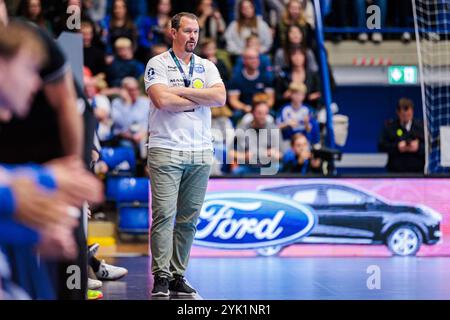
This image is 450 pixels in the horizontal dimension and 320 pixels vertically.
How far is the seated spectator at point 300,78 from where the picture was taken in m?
14.1

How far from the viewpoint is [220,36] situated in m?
15.1

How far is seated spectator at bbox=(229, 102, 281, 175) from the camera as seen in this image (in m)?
12.2

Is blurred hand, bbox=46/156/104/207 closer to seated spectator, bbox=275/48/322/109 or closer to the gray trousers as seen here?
the gray trousers

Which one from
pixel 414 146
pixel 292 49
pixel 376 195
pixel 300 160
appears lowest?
pixel 376 195

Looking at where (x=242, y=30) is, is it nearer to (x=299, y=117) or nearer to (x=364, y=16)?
(x=299, y=117)

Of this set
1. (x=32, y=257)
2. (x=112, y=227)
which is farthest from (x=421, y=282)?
(x=32, y=257)

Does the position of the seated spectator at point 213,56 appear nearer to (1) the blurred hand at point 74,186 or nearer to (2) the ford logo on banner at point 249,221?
(2) the ford logo on banner at point 249,221

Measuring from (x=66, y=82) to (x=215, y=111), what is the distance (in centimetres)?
958

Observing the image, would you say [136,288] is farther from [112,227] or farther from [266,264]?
[112,227]

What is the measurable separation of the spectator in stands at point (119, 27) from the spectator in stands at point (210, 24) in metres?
1.07

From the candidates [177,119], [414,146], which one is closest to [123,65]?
[414,146]

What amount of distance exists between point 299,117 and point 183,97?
5.72 meters

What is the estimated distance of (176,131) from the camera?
25.6 feet

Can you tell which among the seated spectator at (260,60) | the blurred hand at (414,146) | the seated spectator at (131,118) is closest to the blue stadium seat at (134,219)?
the seated spectator at (131,118)
